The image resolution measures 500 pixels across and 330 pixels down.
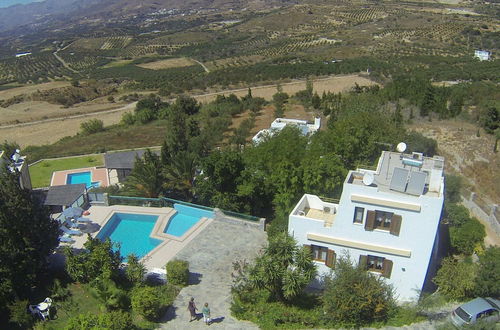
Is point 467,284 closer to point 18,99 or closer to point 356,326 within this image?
point 356,326

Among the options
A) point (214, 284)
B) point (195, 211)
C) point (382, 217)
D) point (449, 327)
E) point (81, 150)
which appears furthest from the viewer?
point (81, 150)

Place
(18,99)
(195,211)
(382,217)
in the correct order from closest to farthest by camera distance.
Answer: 1. (382,217)
2. (195,211)
3. (18,99)

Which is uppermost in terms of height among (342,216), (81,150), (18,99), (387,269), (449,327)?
(342,216)

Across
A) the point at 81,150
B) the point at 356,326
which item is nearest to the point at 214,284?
the point at 356,326

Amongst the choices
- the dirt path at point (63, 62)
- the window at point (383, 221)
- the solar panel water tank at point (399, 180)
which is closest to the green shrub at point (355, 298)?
the window at point (383, 221)

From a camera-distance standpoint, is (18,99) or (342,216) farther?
(18,99)

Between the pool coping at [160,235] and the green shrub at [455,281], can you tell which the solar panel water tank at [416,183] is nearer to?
the green shrub at [455,281]
